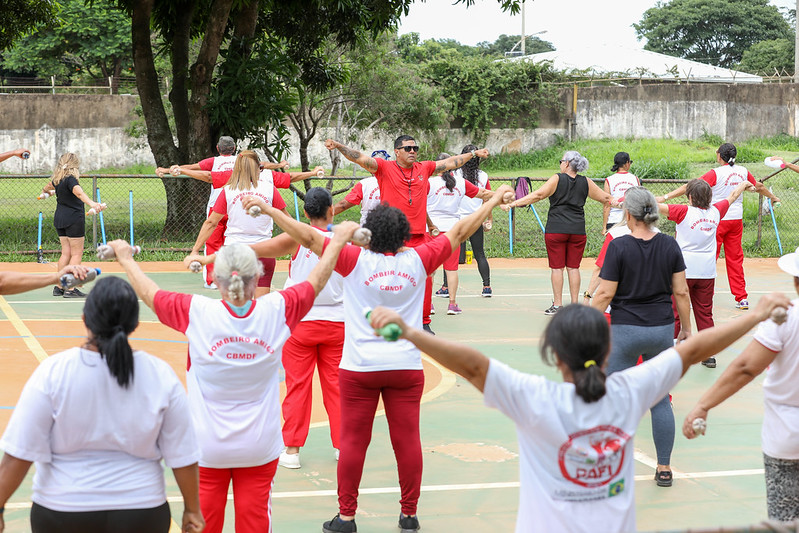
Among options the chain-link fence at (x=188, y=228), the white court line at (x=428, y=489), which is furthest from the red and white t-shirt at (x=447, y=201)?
the white court line at (x=428, y=489)

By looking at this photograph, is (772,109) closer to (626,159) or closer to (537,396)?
Result: (626,159)

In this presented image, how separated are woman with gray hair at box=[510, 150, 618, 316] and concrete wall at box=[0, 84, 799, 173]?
2316 centimetres

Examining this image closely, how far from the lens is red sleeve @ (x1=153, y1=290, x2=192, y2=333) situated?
168 inches

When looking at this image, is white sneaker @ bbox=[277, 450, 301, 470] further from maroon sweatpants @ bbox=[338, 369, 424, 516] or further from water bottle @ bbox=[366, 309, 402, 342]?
water bottle @ bbox=[366, 309, 402, 342]

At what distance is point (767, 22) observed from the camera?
2655 inches

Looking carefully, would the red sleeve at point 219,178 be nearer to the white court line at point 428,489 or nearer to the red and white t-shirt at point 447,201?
the red and white t-shirt at point 447,201

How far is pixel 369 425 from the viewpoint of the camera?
5.30 metres

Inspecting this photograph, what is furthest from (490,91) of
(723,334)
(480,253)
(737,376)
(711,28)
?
(711,28)

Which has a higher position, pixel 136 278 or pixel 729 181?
pixel 729 181

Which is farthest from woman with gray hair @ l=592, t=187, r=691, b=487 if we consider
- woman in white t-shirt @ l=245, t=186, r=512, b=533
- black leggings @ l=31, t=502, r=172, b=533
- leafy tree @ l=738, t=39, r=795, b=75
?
leafy tree @ l=738, t=39, r=795, b=75

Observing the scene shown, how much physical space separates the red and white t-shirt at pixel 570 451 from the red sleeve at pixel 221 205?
649 cm

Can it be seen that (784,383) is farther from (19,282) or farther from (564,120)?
(564,120)

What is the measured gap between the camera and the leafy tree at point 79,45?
138 feet

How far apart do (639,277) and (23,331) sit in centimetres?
749
